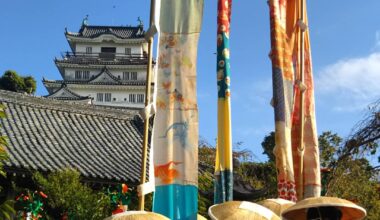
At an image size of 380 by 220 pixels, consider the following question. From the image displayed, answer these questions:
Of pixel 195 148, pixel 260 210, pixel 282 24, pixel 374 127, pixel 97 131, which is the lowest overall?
pixel 260 210

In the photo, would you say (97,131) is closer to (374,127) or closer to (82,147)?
(82,147)

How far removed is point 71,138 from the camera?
44.6ft

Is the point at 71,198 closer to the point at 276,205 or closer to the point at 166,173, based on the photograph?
the point at 166,173

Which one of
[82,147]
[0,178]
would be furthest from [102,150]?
[0,178]

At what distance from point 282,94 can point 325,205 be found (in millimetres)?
1869

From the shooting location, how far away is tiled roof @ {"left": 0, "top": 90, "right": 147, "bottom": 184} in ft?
37.7

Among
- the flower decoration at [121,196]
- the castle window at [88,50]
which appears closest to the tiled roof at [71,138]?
the flower decoration at [121,196]

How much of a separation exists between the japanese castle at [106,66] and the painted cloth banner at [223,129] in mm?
35159

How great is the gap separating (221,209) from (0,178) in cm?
827

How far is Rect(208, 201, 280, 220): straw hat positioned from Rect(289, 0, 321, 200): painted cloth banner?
4.95ft

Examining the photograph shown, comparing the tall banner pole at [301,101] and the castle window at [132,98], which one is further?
the castle window at [132,98]

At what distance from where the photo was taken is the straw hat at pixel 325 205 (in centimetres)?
351

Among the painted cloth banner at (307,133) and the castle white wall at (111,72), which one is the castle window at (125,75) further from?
the painted cloth banner at (307,133)

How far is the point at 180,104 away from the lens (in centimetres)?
417
